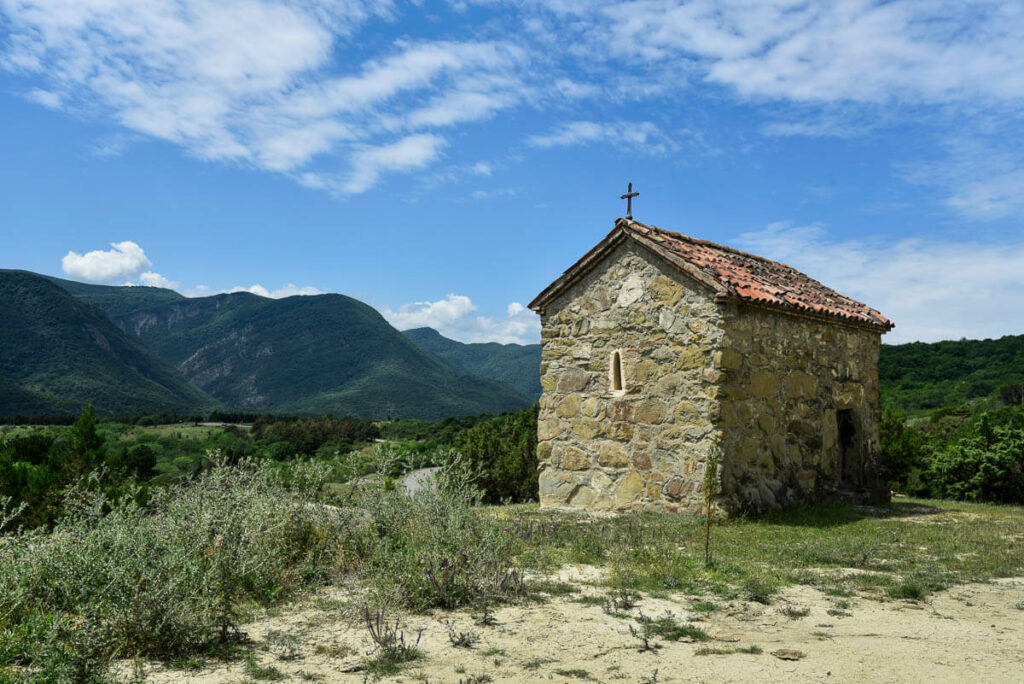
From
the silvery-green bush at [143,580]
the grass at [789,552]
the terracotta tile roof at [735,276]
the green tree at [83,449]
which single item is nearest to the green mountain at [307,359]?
the terracotta tile roof at [735,276]

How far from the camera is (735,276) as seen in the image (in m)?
10.4

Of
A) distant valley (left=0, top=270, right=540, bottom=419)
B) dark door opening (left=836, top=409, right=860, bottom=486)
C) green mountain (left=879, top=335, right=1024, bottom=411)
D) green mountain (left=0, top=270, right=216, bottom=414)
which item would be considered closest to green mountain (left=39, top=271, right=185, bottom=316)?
distant valley (left=0, top=270, right=540, bottom=419)

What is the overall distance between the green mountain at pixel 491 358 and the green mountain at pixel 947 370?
2773 inches

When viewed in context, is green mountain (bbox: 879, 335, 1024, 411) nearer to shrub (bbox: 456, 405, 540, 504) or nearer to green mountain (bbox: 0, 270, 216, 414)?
shrub (bbox: 456, 405, 540, 504)

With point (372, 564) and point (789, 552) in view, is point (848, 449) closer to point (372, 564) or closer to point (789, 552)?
point (789, 552)

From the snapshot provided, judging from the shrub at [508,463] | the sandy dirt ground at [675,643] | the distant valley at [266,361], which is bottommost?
the sandy dirt ground at [675,643]

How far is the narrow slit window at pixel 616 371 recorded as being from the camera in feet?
35.1

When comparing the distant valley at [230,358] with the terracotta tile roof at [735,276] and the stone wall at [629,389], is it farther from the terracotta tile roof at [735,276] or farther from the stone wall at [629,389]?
the terracotta tile roof at [735,276]

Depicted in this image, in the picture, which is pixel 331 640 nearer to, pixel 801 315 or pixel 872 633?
pixel 872 633

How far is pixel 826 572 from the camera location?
257 inches

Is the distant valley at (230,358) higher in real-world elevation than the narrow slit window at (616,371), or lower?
higher

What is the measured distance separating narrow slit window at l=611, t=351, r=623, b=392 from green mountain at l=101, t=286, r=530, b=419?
58.1 metres

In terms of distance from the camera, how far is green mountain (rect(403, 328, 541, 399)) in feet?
366

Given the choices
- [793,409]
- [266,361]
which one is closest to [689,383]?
[793,409]
